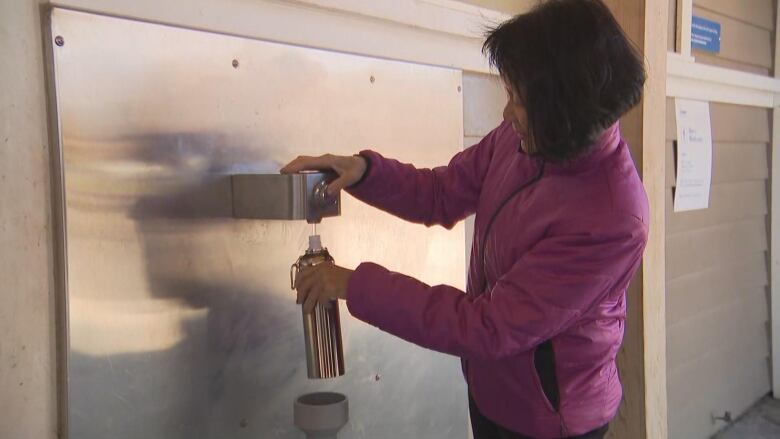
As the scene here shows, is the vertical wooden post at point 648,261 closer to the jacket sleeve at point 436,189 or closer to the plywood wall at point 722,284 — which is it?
the plywood wall at point 722,284

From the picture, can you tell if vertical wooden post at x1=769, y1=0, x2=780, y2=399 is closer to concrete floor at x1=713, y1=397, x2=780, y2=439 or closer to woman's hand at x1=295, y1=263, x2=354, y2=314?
concrete floor at x1=713, y1=397, x2=780, y2=439

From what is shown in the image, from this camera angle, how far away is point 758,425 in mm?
2168

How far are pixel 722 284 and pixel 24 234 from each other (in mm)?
2053

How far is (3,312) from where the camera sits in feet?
2.24

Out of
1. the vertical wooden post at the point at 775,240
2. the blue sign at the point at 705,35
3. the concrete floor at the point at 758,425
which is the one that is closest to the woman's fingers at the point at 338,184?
the blue sign at the point at 705,35

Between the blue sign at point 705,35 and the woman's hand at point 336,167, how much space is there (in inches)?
55.0

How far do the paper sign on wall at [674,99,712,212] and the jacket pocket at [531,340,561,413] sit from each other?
3.82 ft

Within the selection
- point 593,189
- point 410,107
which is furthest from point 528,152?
point 410,107

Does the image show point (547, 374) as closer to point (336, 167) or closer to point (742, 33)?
point (336, 167)

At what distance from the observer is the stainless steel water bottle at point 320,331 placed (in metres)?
0.80

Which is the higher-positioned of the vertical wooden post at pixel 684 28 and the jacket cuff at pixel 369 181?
the vertical wooden post at pixel 684 28

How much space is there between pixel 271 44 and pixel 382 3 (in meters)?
0.21

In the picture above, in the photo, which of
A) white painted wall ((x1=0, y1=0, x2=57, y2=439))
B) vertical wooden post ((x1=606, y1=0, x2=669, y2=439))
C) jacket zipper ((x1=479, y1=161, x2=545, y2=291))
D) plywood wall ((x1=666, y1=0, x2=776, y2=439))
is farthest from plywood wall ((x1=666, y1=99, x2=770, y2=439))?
white painted wall ((x1=0, y1=0, x2=57, y2=439))

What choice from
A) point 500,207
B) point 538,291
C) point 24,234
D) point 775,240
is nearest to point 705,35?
point 775,240
